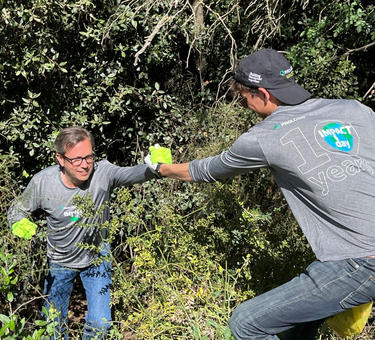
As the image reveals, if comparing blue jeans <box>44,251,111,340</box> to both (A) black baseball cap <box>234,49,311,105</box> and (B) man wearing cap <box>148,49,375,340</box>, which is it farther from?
(A) black baseball cap <box>234,49,311,105</box>

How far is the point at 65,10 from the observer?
4.72 metres

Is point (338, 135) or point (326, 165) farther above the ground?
point (338, 135)

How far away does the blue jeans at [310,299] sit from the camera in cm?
236

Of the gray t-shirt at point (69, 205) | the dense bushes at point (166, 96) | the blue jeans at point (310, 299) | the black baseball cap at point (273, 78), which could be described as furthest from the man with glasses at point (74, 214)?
the blue jeans at point (310, 299)

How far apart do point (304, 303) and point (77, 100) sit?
333cm

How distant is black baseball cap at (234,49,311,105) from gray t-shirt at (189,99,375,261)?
2.3 inches

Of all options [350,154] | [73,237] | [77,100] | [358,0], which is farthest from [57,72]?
[350,154]

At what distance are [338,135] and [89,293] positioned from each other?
6.46 ft

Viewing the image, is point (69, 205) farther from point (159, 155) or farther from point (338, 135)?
point (338, 135)

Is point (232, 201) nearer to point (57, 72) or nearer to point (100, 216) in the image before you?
point (100, 216)

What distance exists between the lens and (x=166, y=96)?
16.9 feet

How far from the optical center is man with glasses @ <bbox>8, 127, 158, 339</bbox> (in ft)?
11.1

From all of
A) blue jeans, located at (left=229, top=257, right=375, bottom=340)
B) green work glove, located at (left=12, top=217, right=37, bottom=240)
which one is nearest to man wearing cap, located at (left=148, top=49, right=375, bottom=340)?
blue jeans, located at (left=229, top=257, right=375, bottom=340)

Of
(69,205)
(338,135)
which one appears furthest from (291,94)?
(69,205)
